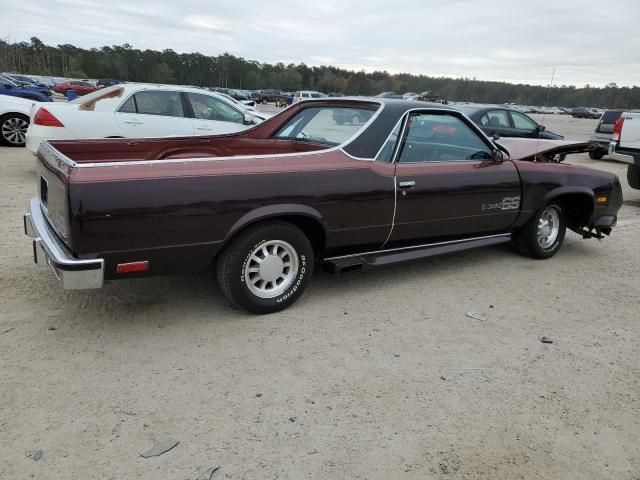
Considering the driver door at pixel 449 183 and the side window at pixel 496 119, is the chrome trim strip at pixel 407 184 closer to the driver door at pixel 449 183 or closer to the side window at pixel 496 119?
the driver door at pixel 449 183

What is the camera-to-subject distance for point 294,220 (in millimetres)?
3748

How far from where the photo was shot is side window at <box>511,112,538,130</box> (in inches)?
494

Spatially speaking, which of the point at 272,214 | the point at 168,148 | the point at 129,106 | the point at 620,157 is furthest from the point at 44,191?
the point at 620,157

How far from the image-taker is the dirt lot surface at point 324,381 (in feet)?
7.84

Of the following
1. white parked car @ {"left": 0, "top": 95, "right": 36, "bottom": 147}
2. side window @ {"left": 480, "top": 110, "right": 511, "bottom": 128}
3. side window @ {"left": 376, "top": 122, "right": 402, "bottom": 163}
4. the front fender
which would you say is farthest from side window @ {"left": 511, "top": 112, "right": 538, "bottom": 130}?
white parked car @ {"left": 0, "top": 95, "right": 36, "bottom": 147}

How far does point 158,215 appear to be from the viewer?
3.11 m

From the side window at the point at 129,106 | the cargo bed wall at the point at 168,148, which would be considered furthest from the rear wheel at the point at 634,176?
the side window at the point at 129,106

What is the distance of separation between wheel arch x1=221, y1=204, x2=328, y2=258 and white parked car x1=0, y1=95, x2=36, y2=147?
901 centimetres

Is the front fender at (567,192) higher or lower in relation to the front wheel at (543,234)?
higher

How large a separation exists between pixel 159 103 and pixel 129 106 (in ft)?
1.42

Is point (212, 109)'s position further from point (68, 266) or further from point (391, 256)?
point (68, 266)

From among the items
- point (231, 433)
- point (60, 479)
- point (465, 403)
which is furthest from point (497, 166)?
point (60, 479)

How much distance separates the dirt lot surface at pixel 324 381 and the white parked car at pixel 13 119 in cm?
714

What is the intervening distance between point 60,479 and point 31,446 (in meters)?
0.29
